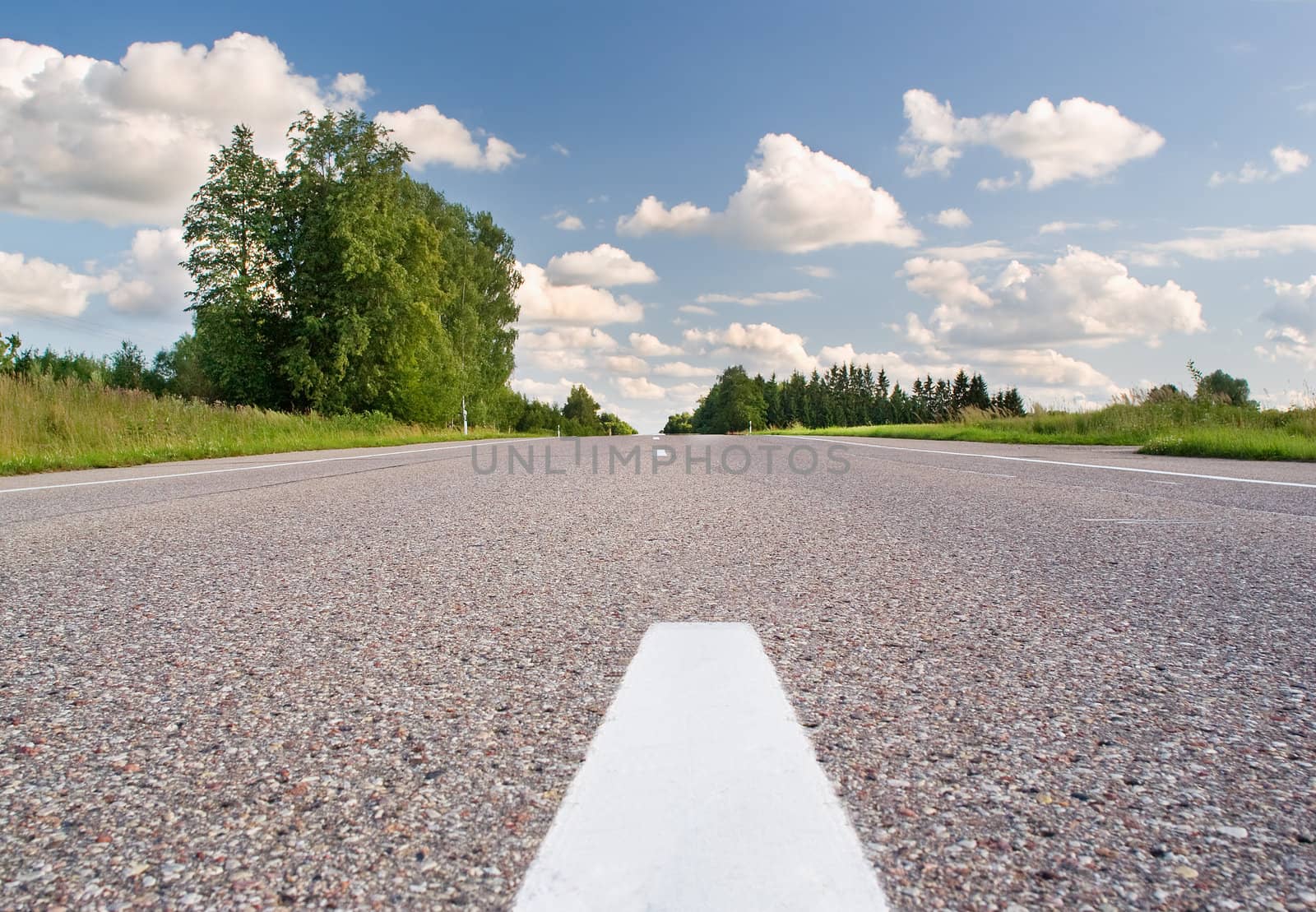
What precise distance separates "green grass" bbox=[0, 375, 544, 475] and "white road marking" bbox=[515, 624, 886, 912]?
38.5ft

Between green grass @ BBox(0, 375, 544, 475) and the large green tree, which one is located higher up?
the large green tree

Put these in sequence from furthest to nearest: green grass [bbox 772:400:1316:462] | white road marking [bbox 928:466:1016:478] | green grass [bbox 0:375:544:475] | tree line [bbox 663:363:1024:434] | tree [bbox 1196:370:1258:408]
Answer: tree line [bbox 663:363:1024:434], tree [bbox 1196:370:1258:408], green grass [bbox 772:400:1316:462], green grass [bbox 0:375:544:475], white road marking [bbox 928:466:1016:478]

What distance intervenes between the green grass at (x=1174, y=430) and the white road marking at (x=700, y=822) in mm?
12902

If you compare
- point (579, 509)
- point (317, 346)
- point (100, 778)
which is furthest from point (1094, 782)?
point (317, 346)

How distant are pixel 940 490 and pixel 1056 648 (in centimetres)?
494

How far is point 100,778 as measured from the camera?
5.05 ft

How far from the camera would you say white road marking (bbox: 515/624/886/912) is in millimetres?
1120

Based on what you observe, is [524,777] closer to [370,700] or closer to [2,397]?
[370,700]

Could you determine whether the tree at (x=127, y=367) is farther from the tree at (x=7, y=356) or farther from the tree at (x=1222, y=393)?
the tree at (x=1222, y=393)

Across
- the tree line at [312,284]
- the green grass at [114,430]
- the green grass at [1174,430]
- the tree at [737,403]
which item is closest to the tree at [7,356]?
the green grass at [114,430]

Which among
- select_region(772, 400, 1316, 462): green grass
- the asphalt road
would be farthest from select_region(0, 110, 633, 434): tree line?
the asphalt road

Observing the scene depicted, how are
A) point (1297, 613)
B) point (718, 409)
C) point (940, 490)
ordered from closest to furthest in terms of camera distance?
point (1297, 613) < point (940, 490) < point (718, 409)

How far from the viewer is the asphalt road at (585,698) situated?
123cm

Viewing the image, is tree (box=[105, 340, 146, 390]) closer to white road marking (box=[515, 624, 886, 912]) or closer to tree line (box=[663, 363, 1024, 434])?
white road marking (box=[515, 624, 886, 912])
